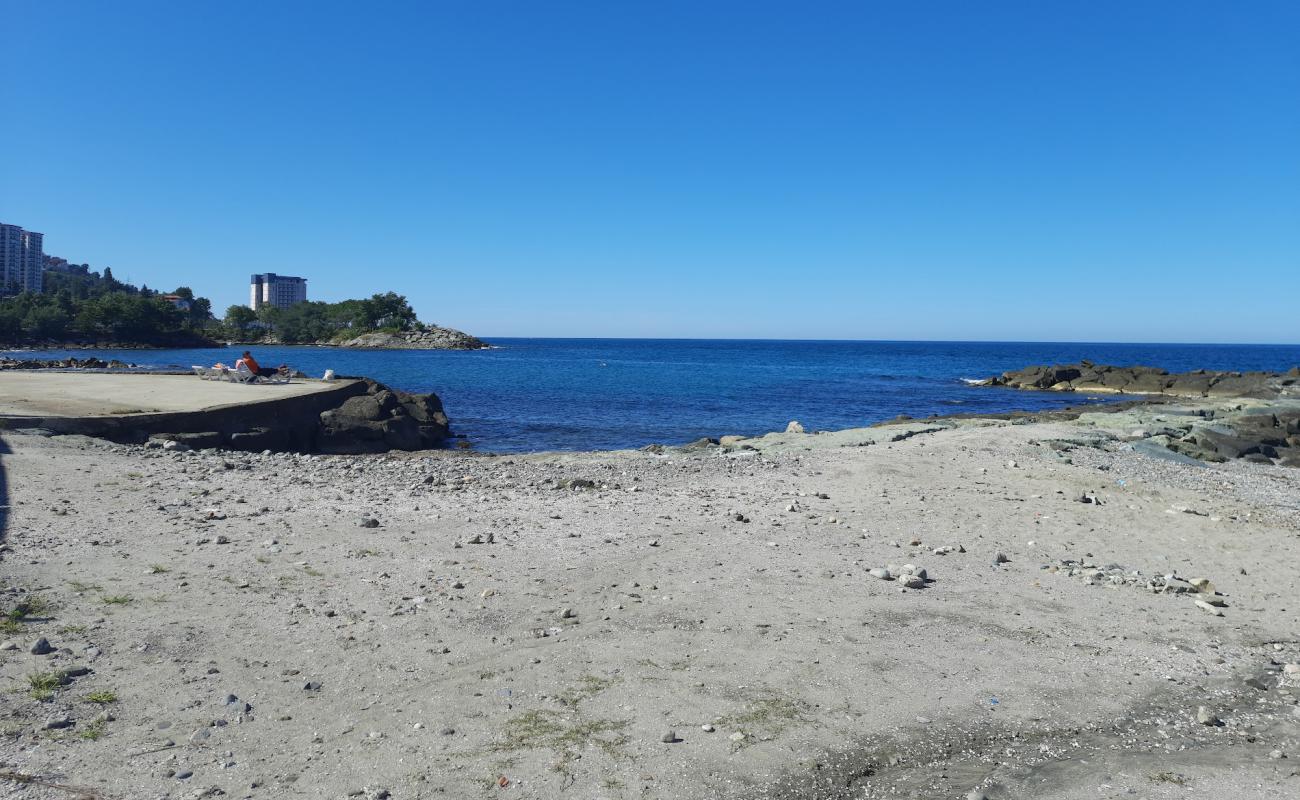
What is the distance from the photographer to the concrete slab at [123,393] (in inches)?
631

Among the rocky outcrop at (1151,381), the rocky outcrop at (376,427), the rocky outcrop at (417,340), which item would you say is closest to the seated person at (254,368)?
the rocky outcrop at (376,427)

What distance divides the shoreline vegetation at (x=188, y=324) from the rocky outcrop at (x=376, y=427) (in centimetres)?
8070

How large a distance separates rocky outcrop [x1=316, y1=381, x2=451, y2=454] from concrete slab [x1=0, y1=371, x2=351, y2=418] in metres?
1.05

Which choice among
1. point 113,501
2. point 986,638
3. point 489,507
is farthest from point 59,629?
point 986,638

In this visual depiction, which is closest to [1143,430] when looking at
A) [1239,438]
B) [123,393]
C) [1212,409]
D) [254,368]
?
[1239,438]

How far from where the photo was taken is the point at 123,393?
19.7 metres

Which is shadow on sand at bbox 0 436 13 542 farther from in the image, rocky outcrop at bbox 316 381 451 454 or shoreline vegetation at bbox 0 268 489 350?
shoreline vegetation at bbox 0 268 489 350

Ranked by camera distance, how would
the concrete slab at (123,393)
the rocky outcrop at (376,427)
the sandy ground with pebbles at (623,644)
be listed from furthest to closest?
the rocky outcrop at (376,427), the concrete slab at (123,393), the sandy ground with pebbles at (623,644)

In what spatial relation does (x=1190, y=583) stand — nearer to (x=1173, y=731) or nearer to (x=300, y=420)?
(x=1173, y=731)

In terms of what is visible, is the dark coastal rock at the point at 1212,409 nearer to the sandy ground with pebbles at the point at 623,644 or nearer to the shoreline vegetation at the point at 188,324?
the sandy ground with pebbles at the point at 623,644

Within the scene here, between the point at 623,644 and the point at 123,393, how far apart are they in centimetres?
1872

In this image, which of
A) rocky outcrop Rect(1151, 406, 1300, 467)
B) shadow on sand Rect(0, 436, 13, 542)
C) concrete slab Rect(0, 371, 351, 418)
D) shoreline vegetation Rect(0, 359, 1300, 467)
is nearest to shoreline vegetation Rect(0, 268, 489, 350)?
shoreline vegetation Rect(0, 359, 1300, 467)

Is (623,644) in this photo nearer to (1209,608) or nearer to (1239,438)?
(1209,608)

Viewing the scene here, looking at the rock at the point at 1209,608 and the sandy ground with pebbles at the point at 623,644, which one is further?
the rock at the point at 1209,608
